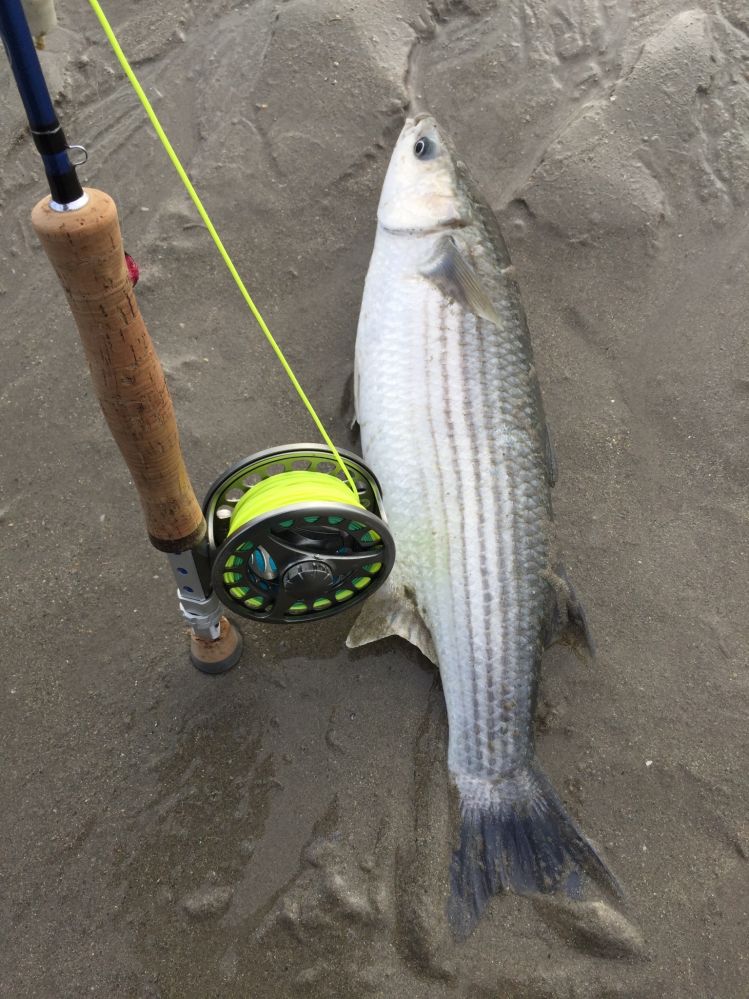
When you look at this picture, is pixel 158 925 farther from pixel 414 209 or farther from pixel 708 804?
pixel 414 209

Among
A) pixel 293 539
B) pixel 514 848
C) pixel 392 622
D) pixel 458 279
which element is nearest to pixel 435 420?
pixel 458 279

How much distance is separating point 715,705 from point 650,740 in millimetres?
298

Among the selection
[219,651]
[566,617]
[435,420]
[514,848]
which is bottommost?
[514,848]

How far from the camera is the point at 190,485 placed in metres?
2.23

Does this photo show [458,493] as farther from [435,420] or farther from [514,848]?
[514,848]

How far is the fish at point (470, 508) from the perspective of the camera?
267 cm

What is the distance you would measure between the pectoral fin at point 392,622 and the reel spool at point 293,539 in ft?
1.27

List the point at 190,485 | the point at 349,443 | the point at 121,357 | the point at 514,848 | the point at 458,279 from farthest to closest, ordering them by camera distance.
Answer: the point at 349,443 → the point at 458,279 → the point at 514,848 → the point at 190,485 → the point at 121,357

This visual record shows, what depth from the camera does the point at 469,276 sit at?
3258mm

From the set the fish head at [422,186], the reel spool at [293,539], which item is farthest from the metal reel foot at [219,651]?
the fish head at [422,186]

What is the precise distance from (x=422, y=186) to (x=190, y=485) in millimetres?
1995

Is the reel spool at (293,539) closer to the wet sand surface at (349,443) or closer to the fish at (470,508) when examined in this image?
the fish at (470,508)

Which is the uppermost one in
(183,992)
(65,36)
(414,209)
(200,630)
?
(65,36)

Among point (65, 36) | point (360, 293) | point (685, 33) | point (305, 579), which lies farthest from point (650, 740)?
point (65, 36)
